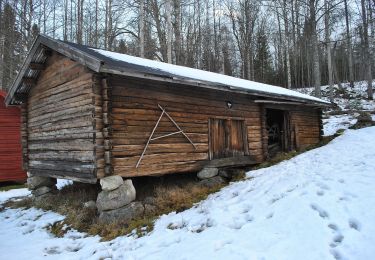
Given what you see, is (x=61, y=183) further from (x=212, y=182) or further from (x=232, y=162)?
(x=232, y=162)

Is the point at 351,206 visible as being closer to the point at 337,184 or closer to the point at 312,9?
the point at 337,184

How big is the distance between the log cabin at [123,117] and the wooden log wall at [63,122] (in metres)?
0.03

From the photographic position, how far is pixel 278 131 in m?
16.1

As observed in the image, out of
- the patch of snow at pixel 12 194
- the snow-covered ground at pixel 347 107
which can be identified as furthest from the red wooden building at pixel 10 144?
the snow-covered ground at pixel 347 107

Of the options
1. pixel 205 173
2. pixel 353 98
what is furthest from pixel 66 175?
pixel 353 98

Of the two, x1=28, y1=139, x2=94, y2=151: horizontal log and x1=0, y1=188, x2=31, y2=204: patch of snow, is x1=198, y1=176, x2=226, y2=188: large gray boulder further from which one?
x1=0, y1=188, x2=31, y2=204: patch of snow

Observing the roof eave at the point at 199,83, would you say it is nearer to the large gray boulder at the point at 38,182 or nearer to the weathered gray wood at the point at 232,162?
the weathered gray wood at the point at 232,162

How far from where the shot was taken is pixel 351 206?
5812mm

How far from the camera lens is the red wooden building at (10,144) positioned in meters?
15.6

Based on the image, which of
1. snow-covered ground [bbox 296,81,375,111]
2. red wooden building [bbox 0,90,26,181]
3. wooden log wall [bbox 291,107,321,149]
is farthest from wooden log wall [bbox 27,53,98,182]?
snow-covered ground [bbox 296,81,375,111]

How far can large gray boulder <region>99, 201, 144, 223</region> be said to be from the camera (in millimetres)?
8162

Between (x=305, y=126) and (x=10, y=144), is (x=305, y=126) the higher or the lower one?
the higher one

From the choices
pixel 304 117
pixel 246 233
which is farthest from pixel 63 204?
pixel 304 117

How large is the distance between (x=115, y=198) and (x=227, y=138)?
4807 millimetres
